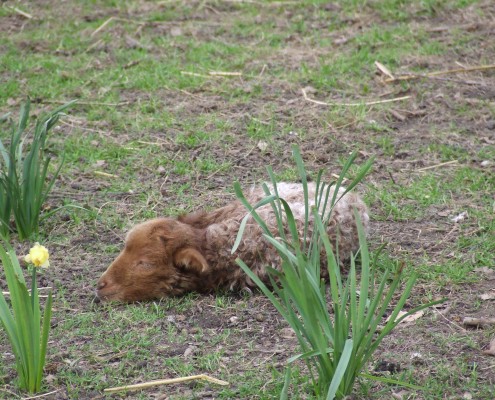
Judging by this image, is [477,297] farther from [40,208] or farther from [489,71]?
[489,71]

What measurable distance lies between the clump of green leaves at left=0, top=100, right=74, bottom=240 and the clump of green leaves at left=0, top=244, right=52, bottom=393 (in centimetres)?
195

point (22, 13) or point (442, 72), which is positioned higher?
point (22, 13)

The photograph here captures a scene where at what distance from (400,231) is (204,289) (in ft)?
5.81

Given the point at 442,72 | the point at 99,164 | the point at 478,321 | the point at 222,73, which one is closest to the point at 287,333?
the point at 478,321

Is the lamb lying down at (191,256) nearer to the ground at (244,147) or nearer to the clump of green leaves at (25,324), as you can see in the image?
the ground at (244,147)

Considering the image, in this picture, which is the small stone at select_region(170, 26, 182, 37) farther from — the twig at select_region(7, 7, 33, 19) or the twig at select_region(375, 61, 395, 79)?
the twig at select_region(375, 61, 395, 79)

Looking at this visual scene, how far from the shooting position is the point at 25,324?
4.70 meters

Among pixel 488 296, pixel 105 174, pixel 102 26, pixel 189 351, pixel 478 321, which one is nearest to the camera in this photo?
pixel 189 351

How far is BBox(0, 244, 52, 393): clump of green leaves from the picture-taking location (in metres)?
4.68

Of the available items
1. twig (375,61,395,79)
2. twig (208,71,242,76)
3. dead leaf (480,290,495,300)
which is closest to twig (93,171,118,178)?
twig (208,71,242,76)

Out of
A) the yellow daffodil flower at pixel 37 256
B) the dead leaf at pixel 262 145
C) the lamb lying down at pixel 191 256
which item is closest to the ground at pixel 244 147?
the dead leaf at pixel 262 145

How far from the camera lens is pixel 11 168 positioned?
21.9 ft

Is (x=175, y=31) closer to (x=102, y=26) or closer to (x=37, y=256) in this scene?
(x=102, y=26)

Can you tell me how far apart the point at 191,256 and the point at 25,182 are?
1575mm
